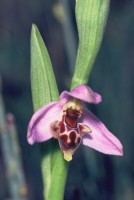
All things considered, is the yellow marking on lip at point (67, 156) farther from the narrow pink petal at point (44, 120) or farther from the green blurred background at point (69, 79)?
the green blurred background at point (69, 79)

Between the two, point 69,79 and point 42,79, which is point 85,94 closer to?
point 42,79

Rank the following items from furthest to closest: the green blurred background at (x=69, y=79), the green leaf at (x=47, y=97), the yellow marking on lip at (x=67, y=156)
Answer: the green blurred background at (x=69, y=79) < the green leaf at (x=47, y=97) < the yellow marking on lip at (x=67, y=156)

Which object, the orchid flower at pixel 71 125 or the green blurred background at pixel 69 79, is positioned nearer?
the orchid flower at pixel 71 125

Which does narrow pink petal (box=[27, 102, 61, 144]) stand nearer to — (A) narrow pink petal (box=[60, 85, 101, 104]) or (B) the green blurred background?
(A) narrow pink petal (box=[60, 85, 101, 104])

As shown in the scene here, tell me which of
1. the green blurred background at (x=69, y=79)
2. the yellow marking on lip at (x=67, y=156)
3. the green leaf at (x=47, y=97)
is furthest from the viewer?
the green blurred background at (x=69, y=79)

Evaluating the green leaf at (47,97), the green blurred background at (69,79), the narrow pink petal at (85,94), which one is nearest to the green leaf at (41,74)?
the green leaf at (47,97)

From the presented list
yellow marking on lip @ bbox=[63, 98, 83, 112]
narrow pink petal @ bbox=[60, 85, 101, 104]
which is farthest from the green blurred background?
narrow pink petal @ bbox=[60, 85, 101, 104]
